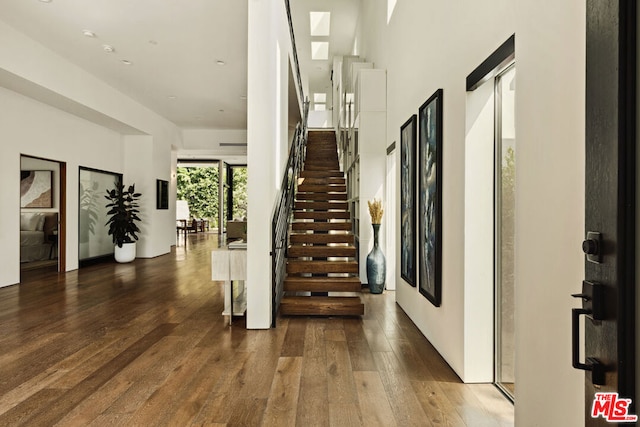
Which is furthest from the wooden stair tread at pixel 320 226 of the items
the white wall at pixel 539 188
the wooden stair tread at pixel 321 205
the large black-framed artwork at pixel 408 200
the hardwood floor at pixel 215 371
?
the white wall at pixel 539 188

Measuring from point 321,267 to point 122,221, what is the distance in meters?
6.25

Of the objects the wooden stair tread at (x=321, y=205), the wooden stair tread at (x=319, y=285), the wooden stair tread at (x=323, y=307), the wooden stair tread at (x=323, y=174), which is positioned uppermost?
the wooden stair tread at (x=323, y=174)

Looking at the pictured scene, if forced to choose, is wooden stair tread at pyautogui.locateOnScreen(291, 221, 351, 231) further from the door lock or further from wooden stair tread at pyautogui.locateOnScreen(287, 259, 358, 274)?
the door lock

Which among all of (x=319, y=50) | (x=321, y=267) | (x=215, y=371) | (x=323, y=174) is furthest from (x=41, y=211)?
(x=319, y=50)

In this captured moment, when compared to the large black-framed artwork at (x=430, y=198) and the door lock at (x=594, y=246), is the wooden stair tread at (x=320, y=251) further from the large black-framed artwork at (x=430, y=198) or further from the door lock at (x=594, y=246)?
the door lock at (x=594, y=246)

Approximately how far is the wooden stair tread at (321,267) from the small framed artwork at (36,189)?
5738mm

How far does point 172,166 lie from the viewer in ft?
41.9

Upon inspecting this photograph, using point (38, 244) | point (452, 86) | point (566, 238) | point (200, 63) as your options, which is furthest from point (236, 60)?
point (566, 238)

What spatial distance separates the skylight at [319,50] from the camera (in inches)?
499

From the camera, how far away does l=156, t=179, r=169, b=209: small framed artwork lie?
10.9 m

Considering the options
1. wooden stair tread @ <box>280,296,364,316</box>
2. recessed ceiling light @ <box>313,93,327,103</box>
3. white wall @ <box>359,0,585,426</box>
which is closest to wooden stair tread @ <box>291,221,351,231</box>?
wooden stair tread @ <box>280,296,364,316</box>

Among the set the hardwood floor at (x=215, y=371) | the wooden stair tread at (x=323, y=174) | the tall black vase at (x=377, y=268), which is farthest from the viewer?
the wooden stair tread at (x=323, y=174)

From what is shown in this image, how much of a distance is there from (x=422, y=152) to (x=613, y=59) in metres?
2.83

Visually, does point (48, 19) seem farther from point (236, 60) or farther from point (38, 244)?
point (38, 244)
